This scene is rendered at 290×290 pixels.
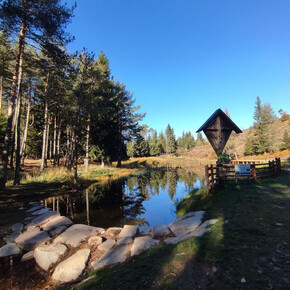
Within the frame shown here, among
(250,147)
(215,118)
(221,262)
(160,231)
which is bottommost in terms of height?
(160,231)

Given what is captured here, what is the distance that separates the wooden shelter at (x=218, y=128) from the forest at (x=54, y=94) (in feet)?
31.9

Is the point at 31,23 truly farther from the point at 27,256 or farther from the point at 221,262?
the point at 221,262

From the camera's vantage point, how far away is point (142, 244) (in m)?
4.51

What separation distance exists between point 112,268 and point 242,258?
2.55 m

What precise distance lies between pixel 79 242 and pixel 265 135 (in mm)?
50798

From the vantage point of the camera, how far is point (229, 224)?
15.4 feet

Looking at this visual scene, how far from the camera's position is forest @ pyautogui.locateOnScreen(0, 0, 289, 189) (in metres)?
10.8

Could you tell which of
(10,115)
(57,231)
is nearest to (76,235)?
(57,231)

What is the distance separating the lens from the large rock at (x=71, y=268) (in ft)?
11.9

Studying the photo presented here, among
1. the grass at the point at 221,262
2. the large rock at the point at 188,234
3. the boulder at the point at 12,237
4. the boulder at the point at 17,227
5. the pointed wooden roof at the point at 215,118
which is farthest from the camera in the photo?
the pointed wooden roof at the point at 215,118

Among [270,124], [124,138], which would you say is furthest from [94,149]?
[270,124]

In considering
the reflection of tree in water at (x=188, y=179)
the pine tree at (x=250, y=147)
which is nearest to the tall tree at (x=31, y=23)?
the reflection of tree in water at (x=188, y=179)

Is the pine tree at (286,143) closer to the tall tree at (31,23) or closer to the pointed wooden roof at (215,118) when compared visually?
the pointed wooden roof at (215,118)

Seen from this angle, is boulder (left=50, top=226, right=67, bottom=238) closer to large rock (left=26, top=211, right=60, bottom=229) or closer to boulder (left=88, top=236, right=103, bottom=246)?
large rock (left=26, top=211, right=60, bottom=229)
